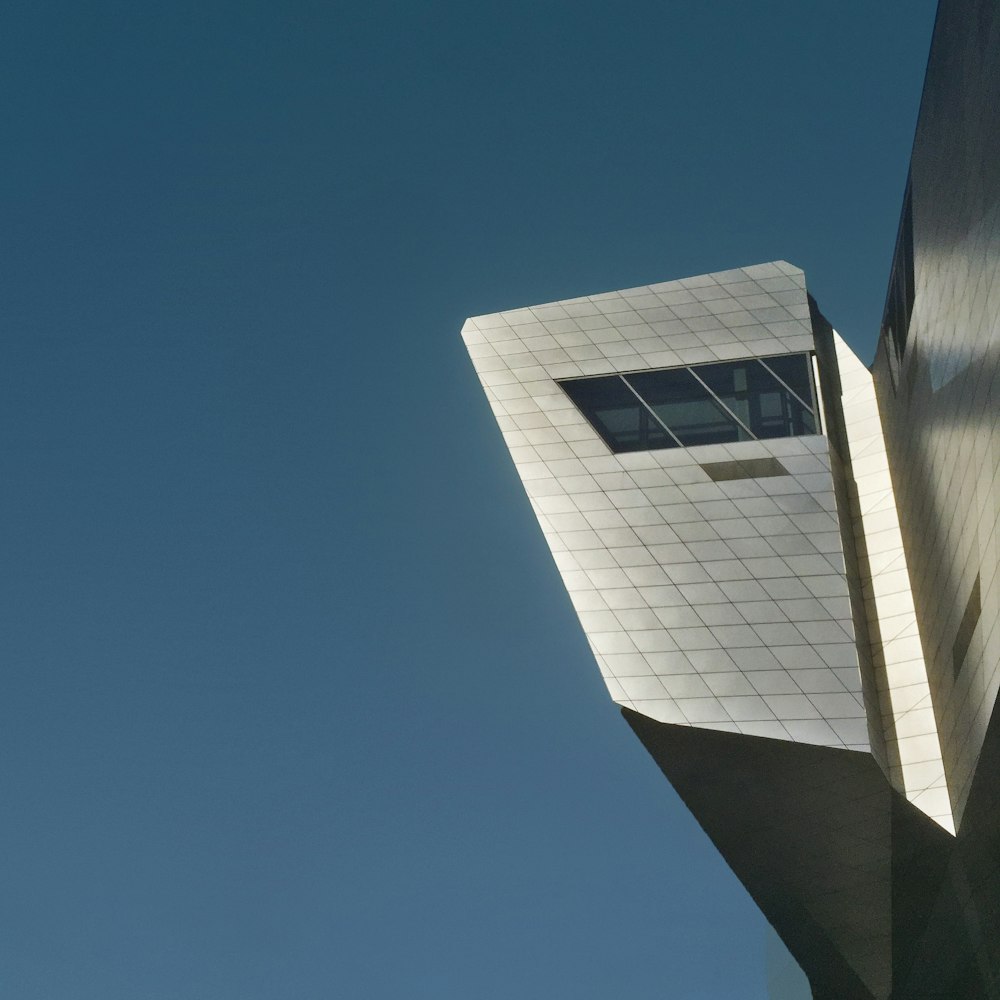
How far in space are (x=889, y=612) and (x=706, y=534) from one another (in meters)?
4.90

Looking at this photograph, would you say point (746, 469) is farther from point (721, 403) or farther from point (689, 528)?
point (721, 403)

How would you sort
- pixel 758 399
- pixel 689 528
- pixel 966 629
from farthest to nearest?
pixel 758 399
pixel 689 528
pixel 966 629

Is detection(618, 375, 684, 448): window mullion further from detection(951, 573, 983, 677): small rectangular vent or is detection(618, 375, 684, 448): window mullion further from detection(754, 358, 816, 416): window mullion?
detection(951, 573, 983, 677): small rectangular vent

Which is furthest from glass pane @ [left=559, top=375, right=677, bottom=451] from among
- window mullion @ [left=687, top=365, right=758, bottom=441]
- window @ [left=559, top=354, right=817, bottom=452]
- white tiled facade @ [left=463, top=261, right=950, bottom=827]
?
window mullion @ [left=687, top=365, right=758, bottom=441]

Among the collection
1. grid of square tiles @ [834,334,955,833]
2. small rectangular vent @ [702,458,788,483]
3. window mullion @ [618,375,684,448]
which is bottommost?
grid of square tiles @ [834,334,955,833]

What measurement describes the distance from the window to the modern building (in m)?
0.08

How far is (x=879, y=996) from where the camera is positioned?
100 ft

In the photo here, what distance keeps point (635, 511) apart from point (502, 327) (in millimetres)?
10070

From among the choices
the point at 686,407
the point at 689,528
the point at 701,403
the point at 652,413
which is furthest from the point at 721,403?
the point at 689,528

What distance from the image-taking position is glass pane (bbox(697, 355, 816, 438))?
35.2 m

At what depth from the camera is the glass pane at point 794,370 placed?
120 ft

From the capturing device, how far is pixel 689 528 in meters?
32.7

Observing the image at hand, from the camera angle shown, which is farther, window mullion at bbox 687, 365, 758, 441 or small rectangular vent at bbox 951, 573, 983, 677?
window mullion at bbox 687, 365, 758, 441

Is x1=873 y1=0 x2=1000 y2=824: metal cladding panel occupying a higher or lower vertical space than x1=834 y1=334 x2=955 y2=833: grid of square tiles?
higher
